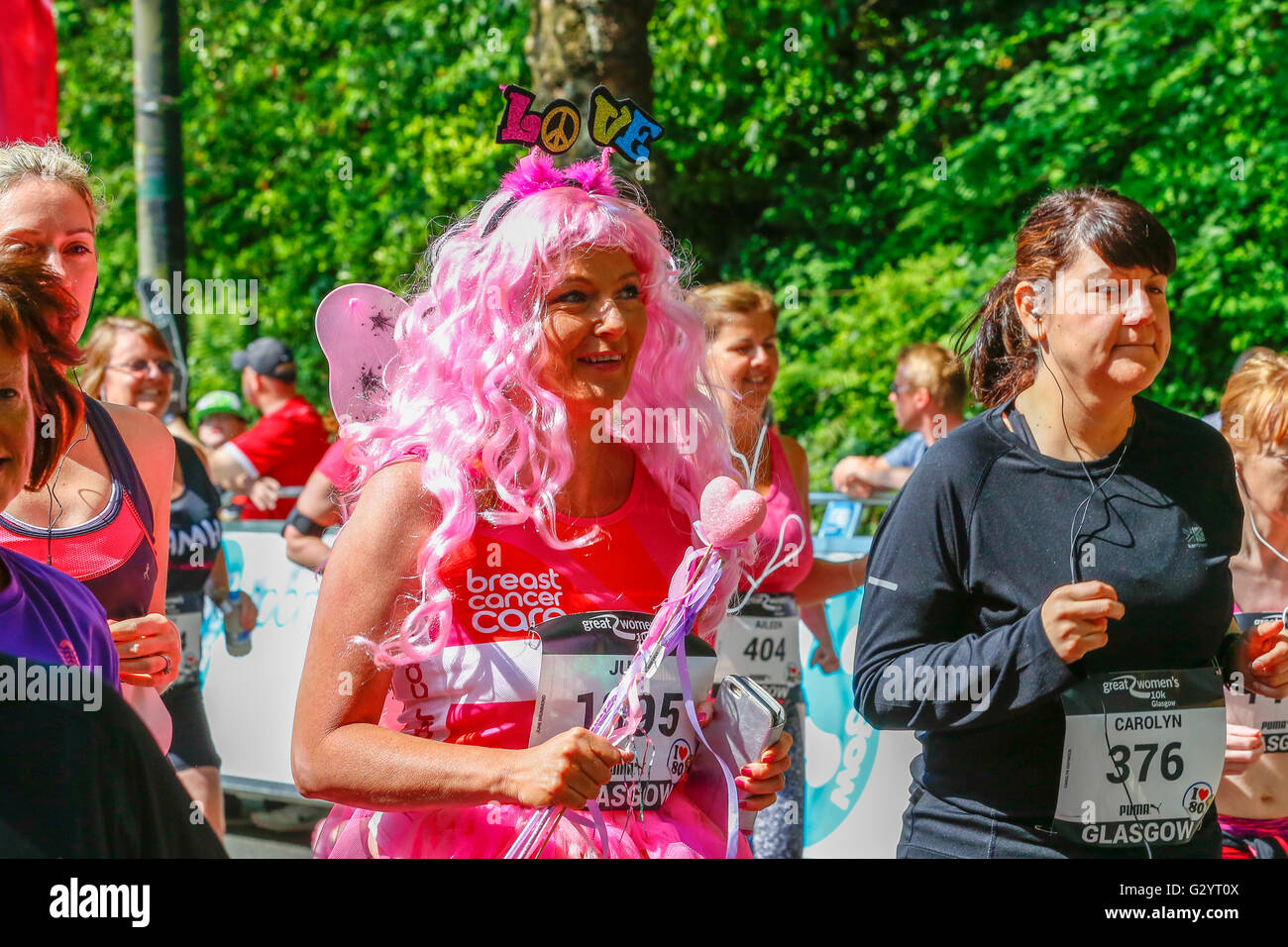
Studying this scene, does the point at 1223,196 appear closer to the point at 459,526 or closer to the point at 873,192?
the point at 873,192

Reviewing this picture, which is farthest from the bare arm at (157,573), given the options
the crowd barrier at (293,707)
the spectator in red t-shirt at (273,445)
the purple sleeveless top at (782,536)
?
the spectator in red t-shirt at (273,445)

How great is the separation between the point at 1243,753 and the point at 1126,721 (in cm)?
63

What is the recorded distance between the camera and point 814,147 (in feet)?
37.6

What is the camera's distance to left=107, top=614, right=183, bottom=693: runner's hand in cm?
247

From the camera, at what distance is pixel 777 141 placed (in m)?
11.4

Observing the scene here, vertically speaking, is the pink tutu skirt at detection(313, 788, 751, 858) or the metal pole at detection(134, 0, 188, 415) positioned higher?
the metal pole at detection(134, 0, 188, 415)

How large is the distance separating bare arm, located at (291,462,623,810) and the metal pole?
4.13 m

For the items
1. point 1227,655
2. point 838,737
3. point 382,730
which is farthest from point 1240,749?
point 838,737

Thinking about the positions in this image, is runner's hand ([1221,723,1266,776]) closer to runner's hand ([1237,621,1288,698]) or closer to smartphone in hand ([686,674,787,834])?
runner's hand ([1237,621,1288,698])

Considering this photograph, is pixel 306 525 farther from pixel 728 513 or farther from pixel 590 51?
pixel 728 513

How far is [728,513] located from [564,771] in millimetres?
506

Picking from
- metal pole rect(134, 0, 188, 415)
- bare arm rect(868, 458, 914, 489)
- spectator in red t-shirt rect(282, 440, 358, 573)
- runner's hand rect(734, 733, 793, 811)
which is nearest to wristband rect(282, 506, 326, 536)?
spectator in red t-shirt rect(282, 440, 358, 573)

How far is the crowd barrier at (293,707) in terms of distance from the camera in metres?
4.89
